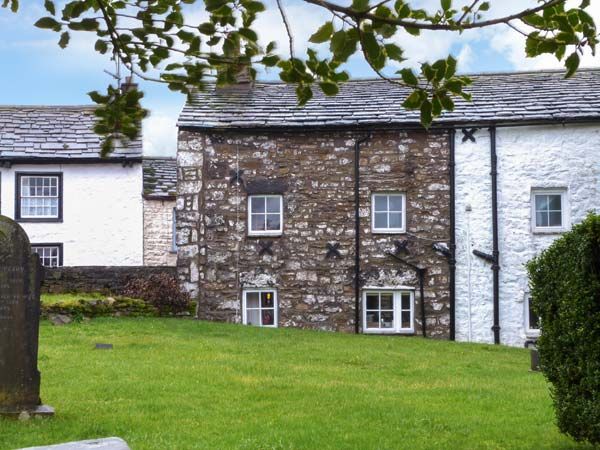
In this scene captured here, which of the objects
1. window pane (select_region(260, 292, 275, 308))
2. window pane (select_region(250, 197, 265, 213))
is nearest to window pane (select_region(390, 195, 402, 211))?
window pane (select_region(250, 197, 265, 213))

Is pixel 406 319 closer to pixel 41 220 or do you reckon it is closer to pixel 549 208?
pixel 549 208

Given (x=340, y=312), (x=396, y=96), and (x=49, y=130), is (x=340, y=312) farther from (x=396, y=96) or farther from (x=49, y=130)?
(x=49, y=130)

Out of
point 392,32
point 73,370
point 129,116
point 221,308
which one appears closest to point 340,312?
point 221,308

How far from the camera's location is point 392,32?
14.9ft

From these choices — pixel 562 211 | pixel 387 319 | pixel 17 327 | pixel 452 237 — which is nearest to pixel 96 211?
pixel 387 319

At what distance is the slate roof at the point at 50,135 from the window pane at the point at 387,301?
9870 millimetres

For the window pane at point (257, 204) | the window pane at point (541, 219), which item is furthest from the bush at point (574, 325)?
the window pane at point (257, 204)

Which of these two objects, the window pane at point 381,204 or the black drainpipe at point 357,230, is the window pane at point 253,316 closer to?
the black drainpipe at point 357,230

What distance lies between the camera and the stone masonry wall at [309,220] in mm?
22078

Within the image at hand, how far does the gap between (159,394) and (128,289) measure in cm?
1128

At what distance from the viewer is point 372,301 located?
22219 millimetres

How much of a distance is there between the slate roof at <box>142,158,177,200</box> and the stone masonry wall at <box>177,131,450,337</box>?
7529 millimetres

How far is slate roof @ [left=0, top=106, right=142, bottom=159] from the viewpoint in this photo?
27.4 metres

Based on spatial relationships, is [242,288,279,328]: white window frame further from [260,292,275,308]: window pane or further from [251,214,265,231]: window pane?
[251,214,265,231]: window pane
